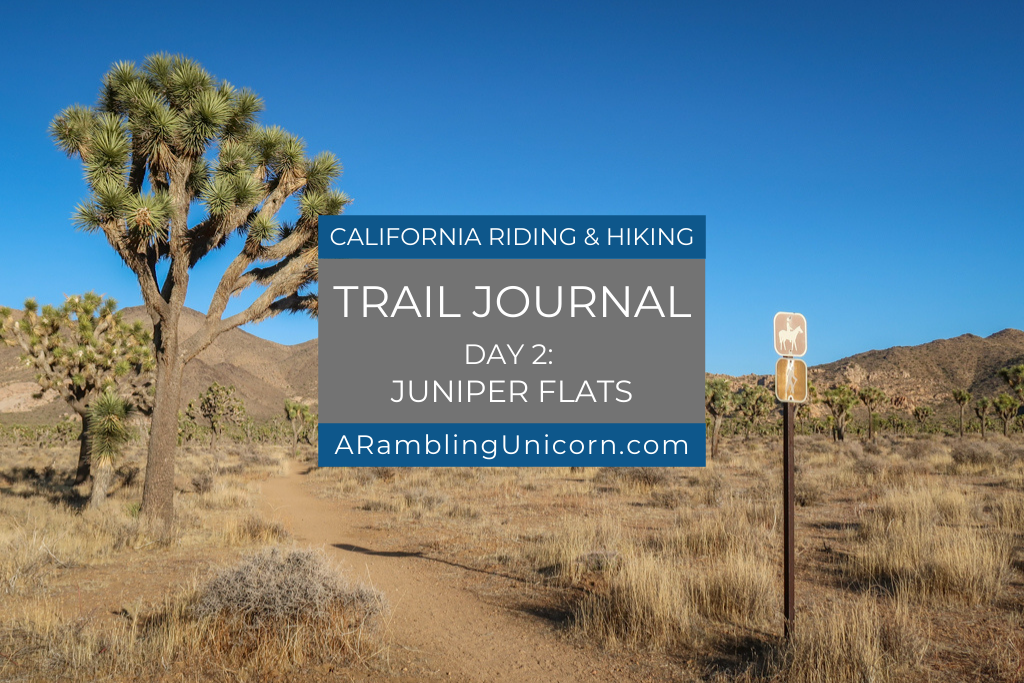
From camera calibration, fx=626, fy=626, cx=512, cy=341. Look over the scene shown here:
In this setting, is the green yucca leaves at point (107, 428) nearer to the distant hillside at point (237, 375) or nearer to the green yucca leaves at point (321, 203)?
the green yucca leaves at point (321, 203)

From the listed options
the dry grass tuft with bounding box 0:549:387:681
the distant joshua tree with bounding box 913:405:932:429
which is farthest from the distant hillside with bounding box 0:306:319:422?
the distant joshua tree with bounding box 913:405:932:429

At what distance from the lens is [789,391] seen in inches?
219

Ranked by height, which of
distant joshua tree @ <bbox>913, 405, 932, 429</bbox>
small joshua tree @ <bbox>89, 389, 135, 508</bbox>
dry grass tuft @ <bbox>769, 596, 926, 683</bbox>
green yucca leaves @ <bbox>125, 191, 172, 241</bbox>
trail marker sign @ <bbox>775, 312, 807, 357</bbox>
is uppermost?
green yucca leaves @ <bbox>125, 191, 172, 241</bbox>

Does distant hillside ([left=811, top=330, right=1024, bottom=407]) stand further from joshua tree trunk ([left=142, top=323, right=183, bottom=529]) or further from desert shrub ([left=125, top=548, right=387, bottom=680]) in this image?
desert shrub ([left=125, top=548, right=387, bottom=680])

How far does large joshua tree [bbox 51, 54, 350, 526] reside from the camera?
34.8 feet

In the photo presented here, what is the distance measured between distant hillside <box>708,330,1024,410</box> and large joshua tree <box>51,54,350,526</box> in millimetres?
72224

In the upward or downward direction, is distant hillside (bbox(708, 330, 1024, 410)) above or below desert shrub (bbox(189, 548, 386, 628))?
above

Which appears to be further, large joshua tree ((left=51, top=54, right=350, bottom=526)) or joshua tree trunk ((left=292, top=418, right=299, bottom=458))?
joshua tree trunk ((left=292, top=418, right=299, bottom=458))

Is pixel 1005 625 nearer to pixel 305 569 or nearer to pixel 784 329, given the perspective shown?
pixel 784 329

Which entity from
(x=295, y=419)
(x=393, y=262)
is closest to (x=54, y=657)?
(x=393, y=262)

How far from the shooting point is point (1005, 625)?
237 inches

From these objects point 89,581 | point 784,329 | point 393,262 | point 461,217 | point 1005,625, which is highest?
point 461,217

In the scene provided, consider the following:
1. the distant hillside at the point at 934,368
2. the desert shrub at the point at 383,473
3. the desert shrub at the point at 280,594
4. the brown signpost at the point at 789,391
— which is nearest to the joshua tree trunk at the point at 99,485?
the desert shrub at the point at 280,594

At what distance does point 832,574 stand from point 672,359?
4.47 m
